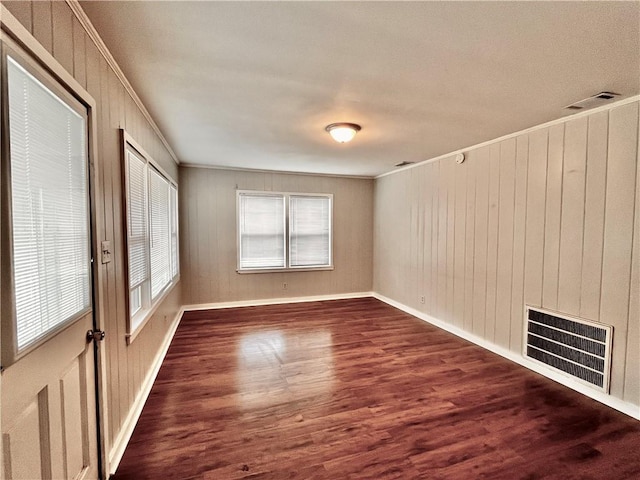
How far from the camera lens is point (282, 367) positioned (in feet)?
10.1

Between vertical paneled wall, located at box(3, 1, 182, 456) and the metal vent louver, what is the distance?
11.9 feet

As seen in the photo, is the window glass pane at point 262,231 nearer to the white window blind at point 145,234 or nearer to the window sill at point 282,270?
the window sill at point 282,270

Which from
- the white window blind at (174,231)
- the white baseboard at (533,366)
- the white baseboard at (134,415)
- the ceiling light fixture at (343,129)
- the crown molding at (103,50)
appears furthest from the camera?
the white window blind at (174,231)

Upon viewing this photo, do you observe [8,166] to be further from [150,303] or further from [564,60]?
[564,60]

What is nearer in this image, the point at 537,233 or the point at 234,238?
the point at 537,233

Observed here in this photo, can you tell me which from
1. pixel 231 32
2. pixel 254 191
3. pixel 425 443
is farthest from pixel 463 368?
pixel 254 191

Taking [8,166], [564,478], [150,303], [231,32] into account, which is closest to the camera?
[8,166]

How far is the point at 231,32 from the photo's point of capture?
155 cm

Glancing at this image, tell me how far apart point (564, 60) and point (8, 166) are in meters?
2.71

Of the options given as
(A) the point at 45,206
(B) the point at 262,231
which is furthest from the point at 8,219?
(B) the point at 262,231

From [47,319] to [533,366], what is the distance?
12.7ft

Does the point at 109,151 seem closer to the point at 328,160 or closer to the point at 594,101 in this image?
the point at 328,160

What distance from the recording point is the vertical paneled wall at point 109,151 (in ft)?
4.03

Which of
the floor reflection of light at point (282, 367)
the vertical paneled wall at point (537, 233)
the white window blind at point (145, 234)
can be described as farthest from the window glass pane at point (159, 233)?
the vertical paneled wall at point (537, 233)
